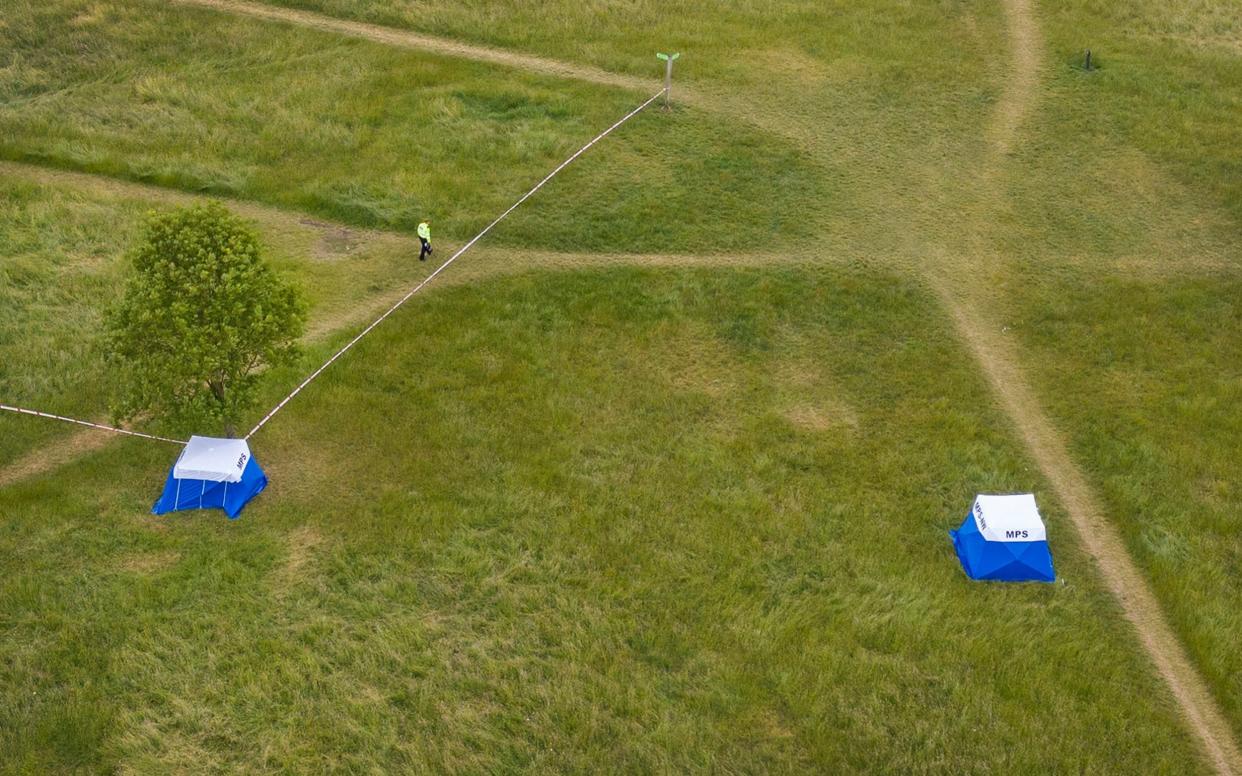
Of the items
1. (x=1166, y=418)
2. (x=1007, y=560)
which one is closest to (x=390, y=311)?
(x=1007, y=560)

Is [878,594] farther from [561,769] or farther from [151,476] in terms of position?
[151,476]

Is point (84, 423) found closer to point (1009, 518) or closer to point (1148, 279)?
point (1009, 518)

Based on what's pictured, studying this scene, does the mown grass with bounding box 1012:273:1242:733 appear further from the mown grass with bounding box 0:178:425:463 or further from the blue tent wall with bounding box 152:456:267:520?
the blue tent wall with bounding box 152:456:267:520

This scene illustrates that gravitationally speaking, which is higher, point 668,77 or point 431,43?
point 431,43

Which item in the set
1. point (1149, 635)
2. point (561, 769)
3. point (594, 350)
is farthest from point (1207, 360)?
point (561, 769)

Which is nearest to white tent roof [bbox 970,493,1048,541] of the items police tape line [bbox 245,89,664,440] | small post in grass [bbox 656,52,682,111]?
police tape line [bbox 245,89,664,440]

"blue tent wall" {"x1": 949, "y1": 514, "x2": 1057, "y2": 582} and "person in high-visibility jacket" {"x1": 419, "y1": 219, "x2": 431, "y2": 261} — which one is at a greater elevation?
"person in high-visibility jacket" {"x1": 419, "y1": 219, "x2": 431, "y2": 261}
